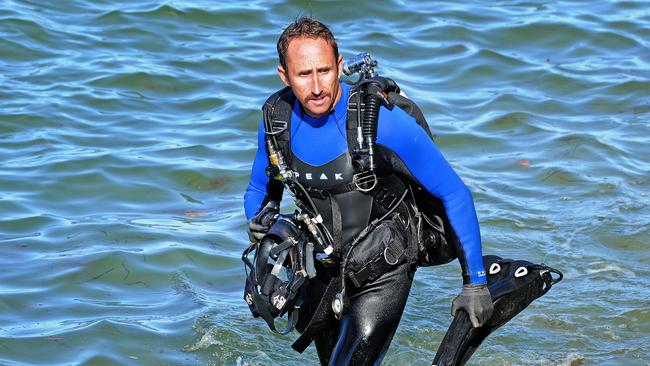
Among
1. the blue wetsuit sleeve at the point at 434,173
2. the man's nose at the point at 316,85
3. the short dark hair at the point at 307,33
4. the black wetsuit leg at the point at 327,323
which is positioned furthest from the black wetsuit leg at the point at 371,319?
the short dark hair at the point at 307,33

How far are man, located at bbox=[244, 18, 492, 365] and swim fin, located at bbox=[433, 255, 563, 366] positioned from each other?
10cm

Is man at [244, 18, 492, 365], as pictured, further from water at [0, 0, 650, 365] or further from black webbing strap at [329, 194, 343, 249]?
water at [0, 0, 650, 365]

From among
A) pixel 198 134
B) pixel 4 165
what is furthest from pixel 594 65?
pixel 4 165

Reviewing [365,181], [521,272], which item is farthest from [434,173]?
[521,272]

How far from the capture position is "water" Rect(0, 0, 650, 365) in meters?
6.47

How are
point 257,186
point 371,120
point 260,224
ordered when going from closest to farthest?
1. point 371,120
2. point 260,224
3. point 257,186

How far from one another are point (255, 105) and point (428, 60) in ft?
7.87

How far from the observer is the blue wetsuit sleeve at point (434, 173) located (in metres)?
4.43

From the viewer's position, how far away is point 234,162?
914cm

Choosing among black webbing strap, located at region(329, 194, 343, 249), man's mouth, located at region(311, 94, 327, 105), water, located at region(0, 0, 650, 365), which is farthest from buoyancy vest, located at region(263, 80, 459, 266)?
water, located at region(0, 0, 650, 365)

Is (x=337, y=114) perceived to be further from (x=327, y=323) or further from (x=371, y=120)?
(x=327, y=323)

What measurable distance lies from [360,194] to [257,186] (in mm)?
562

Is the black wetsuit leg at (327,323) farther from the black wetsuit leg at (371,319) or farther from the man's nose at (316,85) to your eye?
the man's nose at (316,85)

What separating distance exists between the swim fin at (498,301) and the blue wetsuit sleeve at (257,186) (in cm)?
103
